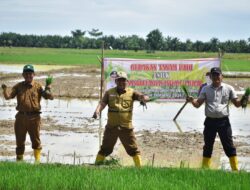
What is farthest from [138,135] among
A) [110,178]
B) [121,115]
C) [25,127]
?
[110,178]

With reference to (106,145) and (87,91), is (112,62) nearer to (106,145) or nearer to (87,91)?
(106,145)

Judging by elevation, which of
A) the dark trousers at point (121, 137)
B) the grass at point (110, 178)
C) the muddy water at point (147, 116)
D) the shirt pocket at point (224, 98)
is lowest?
the muddy water at point (147, 116)

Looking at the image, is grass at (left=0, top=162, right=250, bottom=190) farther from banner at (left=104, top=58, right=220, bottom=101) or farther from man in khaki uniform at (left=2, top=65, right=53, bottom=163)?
banner at (left=104, top=58, right=220, bottom=101)

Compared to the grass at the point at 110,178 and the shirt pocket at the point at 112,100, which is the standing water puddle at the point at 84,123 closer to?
the shirt pocket at the point at 112,100

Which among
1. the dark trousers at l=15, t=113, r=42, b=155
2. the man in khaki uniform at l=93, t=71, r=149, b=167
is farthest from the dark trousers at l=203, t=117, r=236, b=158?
the dark trousers at l=15, t=113, r=42, b=155

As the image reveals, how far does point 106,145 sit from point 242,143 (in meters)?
5.41

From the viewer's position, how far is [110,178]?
6328 millimetres

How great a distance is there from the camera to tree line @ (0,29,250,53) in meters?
102

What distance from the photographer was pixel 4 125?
569 inches

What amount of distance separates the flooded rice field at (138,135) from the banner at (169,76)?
3.55ft

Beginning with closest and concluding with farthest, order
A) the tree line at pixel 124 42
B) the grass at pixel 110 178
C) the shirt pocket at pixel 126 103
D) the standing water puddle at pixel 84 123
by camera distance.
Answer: the grass at pixel 110 178
the shirt pocket at pixel 126 103
the standing water puddle at pixel 84 123
the tree line at pixel 124 42

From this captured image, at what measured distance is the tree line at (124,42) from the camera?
102 meters

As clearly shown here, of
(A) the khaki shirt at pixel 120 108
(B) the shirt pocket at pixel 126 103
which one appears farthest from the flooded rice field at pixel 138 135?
(B) the shirt pocket at pixel 126 103

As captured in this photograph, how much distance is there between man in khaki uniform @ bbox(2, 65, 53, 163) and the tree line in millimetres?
88231
